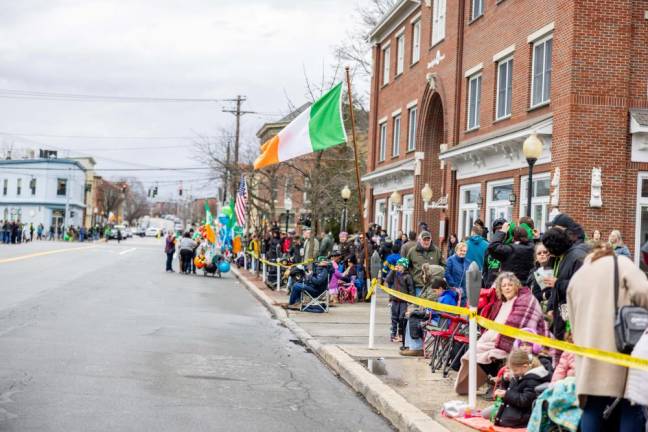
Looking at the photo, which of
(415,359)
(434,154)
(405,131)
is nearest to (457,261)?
(415,359)

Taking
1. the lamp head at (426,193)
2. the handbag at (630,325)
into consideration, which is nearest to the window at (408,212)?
the lamp head at (426,193)

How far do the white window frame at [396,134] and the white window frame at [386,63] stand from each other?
2.08 meters

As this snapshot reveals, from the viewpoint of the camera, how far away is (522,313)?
9.10 m

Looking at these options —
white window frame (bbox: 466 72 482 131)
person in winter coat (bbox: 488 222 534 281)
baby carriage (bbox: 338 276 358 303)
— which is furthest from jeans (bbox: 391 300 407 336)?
white window frame (bbox: 466 72 482 131)

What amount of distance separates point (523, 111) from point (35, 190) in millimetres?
89068

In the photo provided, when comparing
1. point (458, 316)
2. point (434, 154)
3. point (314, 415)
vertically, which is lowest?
point (314, 415)

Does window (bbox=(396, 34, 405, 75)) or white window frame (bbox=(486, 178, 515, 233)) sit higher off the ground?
window (bbox=(396, 34, 405, 75))

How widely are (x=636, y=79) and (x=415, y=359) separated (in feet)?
33.4

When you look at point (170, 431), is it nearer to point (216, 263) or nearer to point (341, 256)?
point (341, 256)

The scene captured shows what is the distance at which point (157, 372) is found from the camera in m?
10.3

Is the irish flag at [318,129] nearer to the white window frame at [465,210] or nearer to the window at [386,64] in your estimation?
the white window frame at [465,210]

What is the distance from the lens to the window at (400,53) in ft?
114

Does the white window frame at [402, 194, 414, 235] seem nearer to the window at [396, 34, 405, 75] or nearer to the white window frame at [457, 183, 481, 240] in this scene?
the white window frame at [457, 183, 481, 240]

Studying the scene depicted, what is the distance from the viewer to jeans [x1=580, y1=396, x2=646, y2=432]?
18.3 feet
